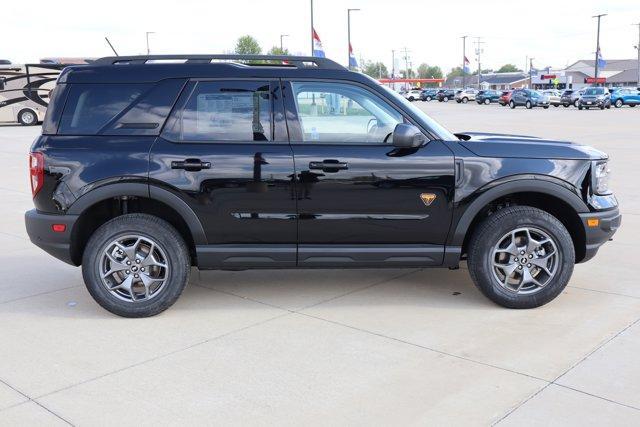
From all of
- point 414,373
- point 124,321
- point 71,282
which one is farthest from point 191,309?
point 414,373

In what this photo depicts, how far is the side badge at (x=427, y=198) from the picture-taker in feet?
15.5

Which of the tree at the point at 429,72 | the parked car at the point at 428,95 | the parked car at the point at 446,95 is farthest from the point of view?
the tree at the point at 429,72

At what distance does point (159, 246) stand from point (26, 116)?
98.4 feet

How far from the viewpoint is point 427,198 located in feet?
15.5

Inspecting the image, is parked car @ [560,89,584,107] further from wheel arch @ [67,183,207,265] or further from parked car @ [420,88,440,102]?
wheel arch @ [67,183,207,265]

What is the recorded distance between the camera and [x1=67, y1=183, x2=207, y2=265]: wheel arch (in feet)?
15.3

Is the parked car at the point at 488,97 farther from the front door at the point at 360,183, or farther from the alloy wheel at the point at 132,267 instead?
the alloy wheel at the point at 132,267

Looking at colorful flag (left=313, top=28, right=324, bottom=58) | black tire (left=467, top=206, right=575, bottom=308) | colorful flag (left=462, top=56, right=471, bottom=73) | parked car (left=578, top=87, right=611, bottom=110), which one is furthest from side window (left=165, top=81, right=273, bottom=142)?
colorful flag (left=462, top=56, right=471, bottom=73)

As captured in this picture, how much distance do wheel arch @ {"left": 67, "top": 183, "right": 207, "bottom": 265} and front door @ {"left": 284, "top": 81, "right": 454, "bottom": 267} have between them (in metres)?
0.83

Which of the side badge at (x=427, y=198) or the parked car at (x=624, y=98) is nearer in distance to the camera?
the side badge at (x=427, y=198)

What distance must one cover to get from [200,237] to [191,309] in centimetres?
64

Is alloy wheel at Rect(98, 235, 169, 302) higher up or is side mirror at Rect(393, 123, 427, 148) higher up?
side mirror at Rect(393, 123, 427, 148)

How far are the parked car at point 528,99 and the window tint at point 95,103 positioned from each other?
4758cm

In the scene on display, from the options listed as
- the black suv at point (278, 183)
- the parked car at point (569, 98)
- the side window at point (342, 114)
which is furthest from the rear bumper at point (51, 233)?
the parked car at point (569, 98)
